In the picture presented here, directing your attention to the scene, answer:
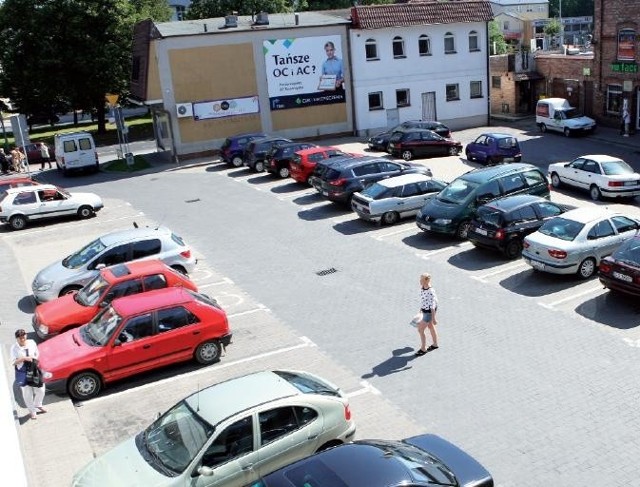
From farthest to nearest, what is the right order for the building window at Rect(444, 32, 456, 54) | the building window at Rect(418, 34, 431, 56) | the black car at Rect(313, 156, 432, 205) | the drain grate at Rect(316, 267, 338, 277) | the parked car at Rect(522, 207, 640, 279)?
1. the building window at Rect(444, 32, 456, 54)
2. the building window at Rect(418, 34, 431, 56)
3. the black car at Rect(313, 156, 432, 205)
4. the drain grate at Rect(316, 267, 338, 277)
5. the parked car at Rect(522, 207, 640, 279)

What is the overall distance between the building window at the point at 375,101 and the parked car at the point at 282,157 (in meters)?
10.6

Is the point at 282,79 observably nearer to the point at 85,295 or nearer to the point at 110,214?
the point at 110,214

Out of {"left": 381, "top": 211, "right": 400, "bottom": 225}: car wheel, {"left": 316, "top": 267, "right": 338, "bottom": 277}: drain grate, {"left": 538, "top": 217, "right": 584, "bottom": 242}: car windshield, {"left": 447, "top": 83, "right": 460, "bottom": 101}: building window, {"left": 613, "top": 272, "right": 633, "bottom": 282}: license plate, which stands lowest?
{"left": 316, "top": 267, "right": 338, "bottom": 277}: drain grate

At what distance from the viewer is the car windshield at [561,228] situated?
17.6 meters

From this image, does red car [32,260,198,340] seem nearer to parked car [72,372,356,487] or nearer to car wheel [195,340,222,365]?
car wheel [195,340,222,365]

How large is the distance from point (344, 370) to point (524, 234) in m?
7.97

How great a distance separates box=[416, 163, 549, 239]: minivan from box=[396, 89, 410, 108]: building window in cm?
1932

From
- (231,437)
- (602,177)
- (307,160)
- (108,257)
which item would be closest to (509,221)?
(602,177)

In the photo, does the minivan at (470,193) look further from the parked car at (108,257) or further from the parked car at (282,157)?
the parked car at (282,157)

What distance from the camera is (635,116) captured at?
127 ft

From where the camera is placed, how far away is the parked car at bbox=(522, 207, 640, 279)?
56.3 feet

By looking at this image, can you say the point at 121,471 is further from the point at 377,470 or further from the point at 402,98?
the point at 402,98

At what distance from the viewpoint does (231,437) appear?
8.98 metres

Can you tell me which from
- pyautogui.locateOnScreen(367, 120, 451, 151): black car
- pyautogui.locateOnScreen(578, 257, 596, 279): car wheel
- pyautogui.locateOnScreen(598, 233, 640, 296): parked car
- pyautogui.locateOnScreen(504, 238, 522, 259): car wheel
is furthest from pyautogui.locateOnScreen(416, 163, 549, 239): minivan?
pyautogui.locateOnScreen(367, 120, 451, 151): black car
